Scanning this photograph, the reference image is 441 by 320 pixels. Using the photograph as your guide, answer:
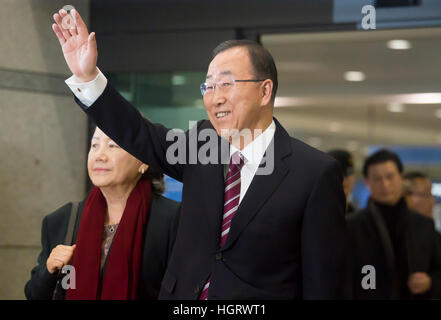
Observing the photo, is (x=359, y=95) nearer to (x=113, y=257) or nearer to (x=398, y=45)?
(x=398, y=45)

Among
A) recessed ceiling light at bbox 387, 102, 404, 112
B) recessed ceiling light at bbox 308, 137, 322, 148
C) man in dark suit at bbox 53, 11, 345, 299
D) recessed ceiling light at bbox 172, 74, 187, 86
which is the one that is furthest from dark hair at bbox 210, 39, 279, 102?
recessed ceiling light at bbox 308, 137, 322, 148

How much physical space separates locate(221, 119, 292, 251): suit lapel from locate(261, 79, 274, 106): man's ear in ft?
0.48

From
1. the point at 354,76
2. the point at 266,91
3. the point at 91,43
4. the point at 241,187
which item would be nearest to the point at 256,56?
the point at 266,91

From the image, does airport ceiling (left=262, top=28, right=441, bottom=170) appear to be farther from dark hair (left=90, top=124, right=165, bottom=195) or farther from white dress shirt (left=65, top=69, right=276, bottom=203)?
white dress shirt (left=65, top=69, right=276, bottom=203)

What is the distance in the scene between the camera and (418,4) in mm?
4719

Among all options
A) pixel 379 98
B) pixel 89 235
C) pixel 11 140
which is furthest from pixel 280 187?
pixel 379 98

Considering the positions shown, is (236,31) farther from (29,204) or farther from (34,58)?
(29,204)

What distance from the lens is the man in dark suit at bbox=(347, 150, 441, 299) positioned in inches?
182

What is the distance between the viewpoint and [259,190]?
2244 millimetres

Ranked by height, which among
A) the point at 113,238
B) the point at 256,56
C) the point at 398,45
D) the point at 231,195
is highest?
the point at 398,45

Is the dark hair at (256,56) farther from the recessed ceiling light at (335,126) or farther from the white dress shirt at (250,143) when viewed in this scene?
the recessed ceiling light at (335,126)

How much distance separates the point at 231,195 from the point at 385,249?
2.66 meters

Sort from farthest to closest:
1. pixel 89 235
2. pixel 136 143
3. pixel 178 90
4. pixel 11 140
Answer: pixel 178 90
pixel 11 140
pixel 89 235
pixel 136 143
